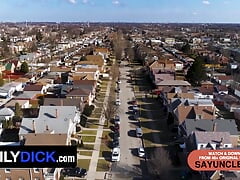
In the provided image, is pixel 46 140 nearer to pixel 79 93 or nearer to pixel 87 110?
pixel 87 110

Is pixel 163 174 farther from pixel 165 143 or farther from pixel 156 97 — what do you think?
pixel 156 97

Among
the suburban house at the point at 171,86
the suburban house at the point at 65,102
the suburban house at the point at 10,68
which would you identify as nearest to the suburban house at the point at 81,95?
the suburban house at the point at 65,102

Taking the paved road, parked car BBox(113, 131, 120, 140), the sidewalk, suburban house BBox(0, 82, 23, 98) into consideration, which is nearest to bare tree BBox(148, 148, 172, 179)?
the paved road

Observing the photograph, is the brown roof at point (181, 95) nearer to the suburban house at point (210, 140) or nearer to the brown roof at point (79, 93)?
the brown roof at point (79, 93)

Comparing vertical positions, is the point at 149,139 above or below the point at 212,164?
below

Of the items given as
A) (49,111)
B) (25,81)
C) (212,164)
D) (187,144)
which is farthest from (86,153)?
(25,81)

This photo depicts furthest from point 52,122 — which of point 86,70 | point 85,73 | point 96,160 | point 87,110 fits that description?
point 86,70
